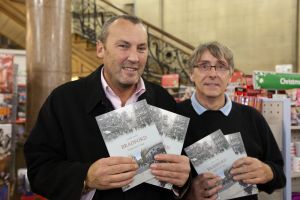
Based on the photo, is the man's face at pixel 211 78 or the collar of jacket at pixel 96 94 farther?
the man's face at pixel 211 78

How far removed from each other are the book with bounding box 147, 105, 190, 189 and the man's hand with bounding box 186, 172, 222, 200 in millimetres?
296

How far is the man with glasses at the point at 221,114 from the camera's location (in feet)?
6.78

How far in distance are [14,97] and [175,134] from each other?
245cm

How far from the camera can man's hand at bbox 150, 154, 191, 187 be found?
4.97ft

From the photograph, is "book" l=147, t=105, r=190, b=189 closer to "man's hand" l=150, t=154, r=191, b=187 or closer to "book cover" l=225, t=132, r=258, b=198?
"man's hand" l=150, t=154, r=191, b=187

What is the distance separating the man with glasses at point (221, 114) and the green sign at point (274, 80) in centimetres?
83

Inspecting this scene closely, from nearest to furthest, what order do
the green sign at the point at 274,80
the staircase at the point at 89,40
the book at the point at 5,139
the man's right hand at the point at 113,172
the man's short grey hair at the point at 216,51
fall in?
the man's right hand at the point at 113,172 < the man's short grey hair at the point at 216,51 < the green sign at the point at 274,80 < the book at the point at 5,139 < the staircase at the point at 89,40

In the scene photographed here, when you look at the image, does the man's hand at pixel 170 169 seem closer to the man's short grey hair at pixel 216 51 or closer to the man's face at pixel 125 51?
the man's face at pixel 125 51

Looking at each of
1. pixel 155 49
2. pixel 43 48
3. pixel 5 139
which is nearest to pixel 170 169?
pixel 5 139

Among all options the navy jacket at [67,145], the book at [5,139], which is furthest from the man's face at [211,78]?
the book at [5,139]

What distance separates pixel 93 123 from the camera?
1.65 meters

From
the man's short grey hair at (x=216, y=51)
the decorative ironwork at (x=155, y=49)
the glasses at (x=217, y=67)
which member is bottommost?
the glasses at (x=217, y=67)

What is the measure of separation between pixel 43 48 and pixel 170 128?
2798mm

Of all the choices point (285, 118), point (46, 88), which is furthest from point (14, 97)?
point (285, 118)
